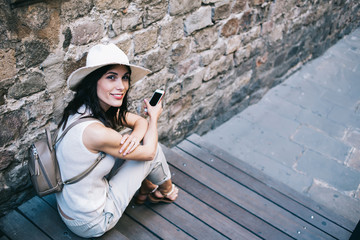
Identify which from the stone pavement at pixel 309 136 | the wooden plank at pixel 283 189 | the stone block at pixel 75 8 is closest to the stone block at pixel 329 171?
the stone pavement at pixel 309 136

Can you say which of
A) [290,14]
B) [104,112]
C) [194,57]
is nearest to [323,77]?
[290,14]

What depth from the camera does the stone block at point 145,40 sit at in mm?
2326

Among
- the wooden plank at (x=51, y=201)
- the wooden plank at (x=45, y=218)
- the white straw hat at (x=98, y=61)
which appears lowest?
the wooden plank at (x=51, y=201)

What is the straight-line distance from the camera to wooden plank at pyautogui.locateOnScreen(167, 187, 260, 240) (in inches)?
85.8

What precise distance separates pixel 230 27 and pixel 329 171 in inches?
71.6

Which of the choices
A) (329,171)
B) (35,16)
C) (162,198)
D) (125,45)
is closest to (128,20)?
(125,45)

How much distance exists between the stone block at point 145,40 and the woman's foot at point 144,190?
894 mm

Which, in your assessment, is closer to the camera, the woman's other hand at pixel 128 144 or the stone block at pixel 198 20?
the woman's other hand at pixel 128 144

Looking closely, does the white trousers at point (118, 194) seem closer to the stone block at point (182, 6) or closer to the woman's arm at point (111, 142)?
the woman's arm at point (111, 142)

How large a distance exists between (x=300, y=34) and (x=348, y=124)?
138 centimetres

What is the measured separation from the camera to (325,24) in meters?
5.37

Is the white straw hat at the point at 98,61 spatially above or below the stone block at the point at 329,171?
above

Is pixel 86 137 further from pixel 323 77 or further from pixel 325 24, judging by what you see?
pixel 325 24

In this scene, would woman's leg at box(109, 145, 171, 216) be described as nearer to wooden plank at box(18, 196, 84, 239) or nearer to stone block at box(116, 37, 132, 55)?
wooden plank at box(18, 196, 84, 239)
